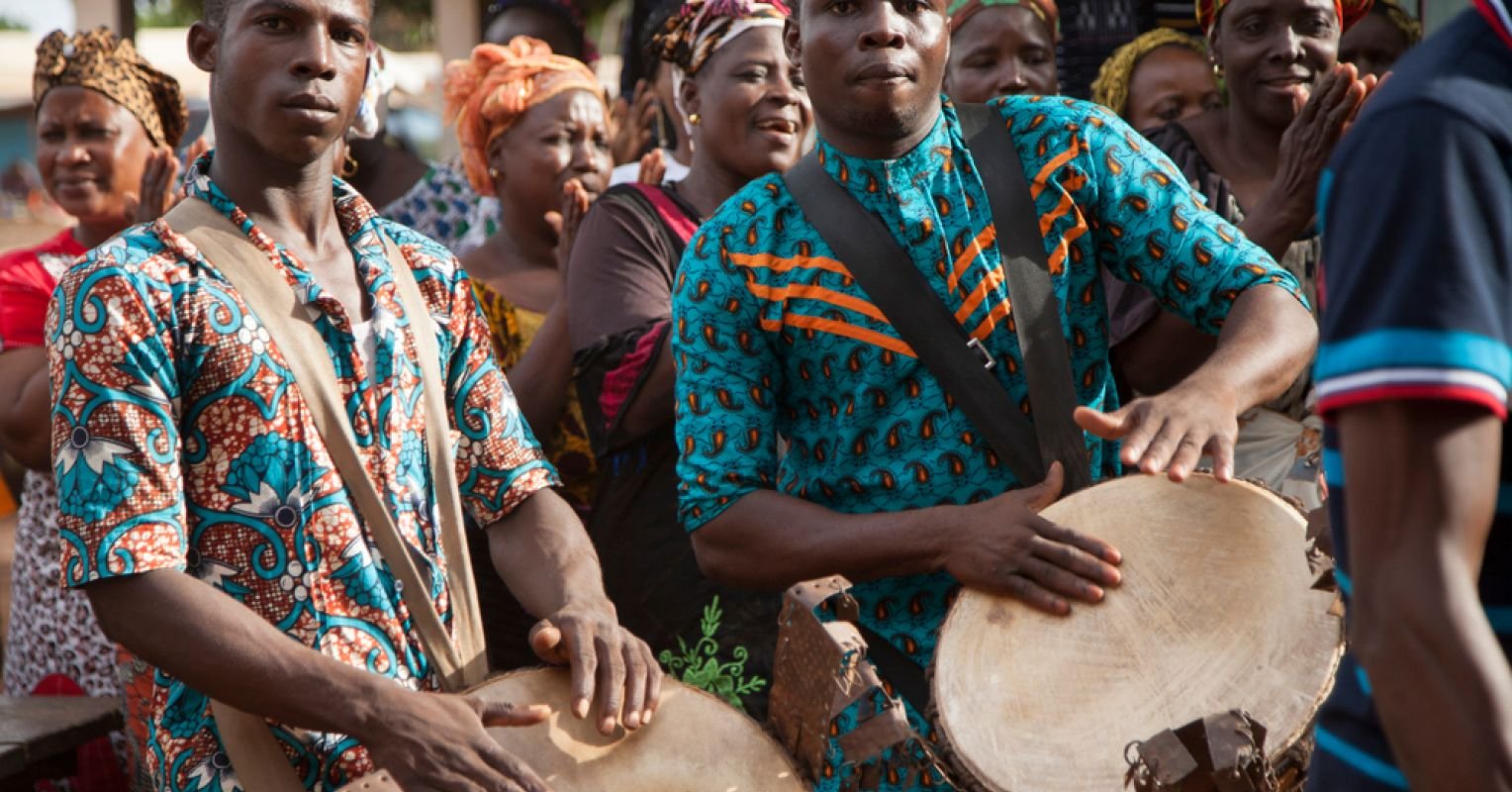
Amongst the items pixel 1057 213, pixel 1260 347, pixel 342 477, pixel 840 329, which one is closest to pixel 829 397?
pixel 840 329

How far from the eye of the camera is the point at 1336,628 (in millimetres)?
2539

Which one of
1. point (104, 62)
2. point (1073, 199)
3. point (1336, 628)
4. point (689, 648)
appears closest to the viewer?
point (1336, 628)

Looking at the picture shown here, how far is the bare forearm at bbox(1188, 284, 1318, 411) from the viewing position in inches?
108

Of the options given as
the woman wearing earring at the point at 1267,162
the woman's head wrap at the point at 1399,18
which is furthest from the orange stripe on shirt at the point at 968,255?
the woman's head wrap at the point at 1399,18

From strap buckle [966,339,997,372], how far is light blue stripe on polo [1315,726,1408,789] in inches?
46.3

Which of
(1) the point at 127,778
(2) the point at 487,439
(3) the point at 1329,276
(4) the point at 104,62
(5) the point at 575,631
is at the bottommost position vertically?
(1) the point at 127,778

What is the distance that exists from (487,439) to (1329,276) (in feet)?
5.68

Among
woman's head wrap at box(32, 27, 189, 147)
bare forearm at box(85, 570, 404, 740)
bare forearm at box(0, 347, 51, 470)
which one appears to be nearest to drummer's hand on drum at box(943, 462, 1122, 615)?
bare forearm at box(85, 570, 404, 740)

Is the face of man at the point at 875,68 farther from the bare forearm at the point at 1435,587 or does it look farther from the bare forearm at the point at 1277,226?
the bare forearm at the point at 1435,587

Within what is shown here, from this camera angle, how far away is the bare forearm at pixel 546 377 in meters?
4.69

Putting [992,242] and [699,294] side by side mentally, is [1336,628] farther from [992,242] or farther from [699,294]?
[699,294]

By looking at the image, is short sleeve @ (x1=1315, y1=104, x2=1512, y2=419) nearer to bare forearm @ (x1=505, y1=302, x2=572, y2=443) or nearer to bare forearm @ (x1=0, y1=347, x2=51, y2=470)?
bare forearm @ (x1=505, y1=302, x2=572, y2=443)

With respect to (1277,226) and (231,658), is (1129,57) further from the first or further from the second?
(231,658)

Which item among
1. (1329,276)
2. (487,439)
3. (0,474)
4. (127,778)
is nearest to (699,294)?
(487,439)
